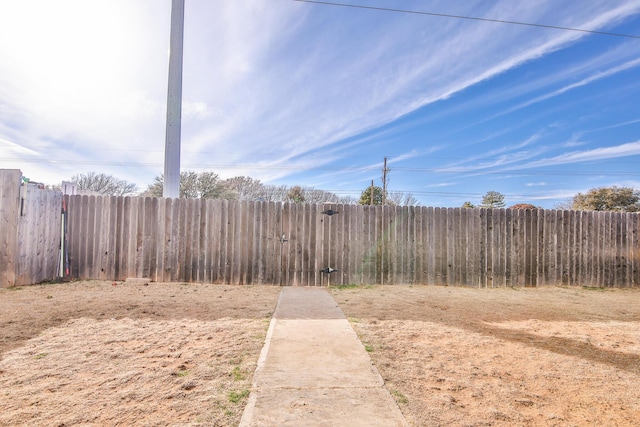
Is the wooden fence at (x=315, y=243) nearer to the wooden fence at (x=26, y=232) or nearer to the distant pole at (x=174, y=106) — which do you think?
the wooden fence at (x=26, y=232)

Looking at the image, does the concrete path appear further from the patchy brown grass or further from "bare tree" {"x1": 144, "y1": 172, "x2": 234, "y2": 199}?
"bare tree" {"x1": 144, "y1": 172, "x2": 234, "y2": 199}

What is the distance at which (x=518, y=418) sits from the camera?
1.94 meters

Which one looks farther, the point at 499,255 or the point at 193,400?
the point at 499,255

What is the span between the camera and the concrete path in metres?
1.88

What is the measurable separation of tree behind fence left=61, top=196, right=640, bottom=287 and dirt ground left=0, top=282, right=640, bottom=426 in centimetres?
133

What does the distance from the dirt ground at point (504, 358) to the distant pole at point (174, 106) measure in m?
5.30

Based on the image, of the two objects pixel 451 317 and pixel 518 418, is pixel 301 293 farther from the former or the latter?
pixel 518 418

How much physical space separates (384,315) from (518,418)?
2.46 metres

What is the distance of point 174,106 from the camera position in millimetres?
8062

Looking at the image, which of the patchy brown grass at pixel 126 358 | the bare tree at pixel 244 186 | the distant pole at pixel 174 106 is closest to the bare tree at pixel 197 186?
the bare tree at pixel 244 186

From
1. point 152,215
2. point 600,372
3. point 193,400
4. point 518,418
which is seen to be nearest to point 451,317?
point 600,372

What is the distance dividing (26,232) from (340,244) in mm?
6153

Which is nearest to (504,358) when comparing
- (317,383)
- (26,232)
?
(317,383)

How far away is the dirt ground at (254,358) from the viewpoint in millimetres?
1992
